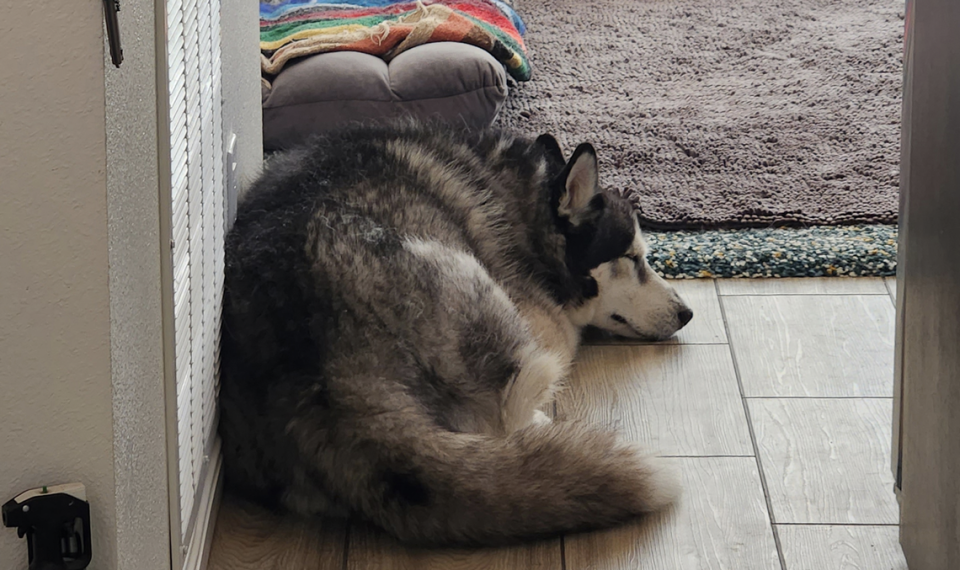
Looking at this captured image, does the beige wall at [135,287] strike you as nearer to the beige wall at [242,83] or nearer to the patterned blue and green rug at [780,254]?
the beige wall at [242,83]

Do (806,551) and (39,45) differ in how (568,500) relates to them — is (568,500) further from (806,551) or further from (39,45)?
(39,45)

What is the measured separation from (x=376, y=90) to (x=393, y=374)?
6.17 feet

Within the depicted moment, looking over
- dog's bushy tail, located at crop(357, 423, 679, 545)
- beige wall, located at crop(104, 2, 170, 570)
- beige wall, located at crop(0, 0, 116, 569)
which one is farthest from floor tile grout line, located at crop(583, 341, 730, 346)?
beige wall, located at crop(0, 0, 116, 569)

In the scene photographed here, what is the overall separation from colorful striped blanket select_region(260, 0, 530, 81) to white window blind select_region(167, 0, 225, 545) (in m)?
1.75

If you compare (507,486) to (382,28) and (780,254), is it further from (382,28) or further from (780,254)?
(382,28)

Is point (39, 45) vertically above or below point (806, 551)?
above

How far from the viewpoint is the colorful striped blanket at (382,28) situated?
154 inches

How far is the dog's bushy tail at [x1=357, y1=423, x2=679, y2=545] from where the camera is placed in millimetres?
1936

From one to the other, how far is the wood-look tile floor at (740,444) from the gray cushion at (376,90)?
1.13m

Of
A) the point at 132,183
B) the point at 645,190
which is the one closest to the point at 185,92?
the point at 132,183

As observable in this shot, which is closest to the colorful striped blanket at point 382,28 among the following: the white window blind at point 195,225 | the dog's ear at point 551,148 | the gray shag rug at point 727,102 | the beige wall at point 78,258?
the gray shag rug at point 727,102

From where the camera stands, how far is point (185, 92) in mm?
1700

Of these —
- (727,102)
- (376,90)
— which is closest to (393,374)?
(376,90)

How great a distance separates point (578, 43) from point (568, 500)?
3.34m
